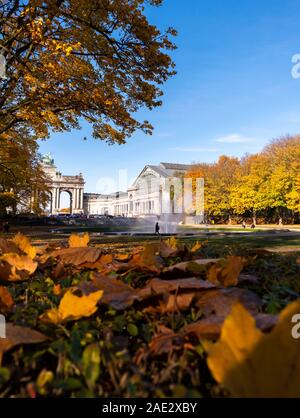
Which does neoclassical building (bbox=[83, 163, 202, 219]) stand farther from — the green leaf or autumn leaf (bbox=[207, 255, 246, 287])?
the green leaf

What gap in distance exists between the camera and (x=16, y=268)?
71.9 inches

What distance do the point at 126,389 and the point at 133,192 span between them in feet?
400

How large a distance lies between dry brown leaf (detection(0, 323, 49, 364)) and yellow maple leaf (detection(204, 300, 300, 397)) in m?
0.53

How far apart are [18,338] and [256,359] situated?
25.5 inches

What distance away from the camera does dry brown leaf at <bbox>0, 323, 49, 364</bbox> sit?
3.12ft

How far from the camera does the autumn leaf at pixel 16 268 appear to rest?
1780mm

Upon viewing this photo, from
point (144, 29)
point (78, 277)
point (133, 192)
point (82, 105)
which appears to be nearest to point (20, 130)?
point (82, 105)

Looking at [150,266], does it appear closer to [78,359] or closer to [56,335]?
[56,335]

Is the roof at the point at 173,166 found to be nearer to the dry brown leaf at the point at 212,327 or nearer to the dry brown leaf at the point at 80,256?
the dry brown leaf at the point at 80,256

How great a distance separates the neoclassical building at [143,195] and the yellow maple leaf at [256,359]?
227 ft

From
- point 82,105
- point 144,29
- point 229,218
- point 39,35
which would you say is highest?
point 144,29

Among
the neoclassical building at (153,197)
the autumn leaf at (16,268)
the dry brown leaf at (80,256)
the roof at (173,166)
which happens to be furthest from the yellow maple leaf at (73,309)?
the roof at (173,166)

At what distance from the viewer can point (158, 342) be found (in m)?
0.96

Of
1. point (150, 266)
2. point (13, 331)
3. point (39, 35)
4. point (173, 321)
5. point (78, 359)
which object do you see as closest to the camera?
point (78, 359)
